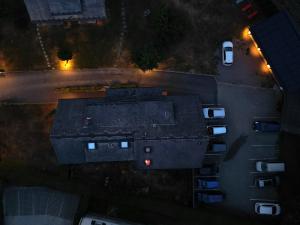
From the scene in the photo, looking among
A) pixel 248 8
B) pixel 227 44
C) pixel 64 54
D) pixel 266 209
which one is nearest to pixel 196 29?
pixel 227 44

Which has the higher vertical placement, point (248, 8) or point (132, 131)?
point (248, 8)

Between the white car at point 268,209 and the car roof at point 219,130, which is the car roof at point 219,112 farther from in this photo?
the white car at point 268,209

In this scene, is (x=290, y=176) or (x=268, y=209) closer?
(x=268, y=209)

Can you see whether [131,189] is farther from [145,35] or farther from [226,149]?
[145,35]

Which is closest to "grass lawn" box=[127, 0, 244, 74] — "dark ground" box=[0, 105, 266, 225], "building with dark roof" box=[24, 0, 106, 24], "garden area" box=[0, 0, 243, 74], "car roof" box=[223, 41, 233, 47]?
"garden area" box=[0, 0, 243, 74]

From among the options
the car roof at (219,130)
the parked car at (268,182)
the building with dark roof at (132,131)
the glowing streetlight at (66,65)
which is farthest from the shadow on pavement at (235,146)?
the glowing streetlight at (66,65)

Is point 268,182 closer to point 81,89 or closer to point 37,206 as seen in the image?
point 81,89

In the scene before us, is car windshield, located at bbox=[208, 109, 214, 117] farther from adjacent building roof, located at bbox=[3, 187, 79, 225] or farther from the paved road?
adjacent building roof, located at bbox=[3, 187, 79, 225]
